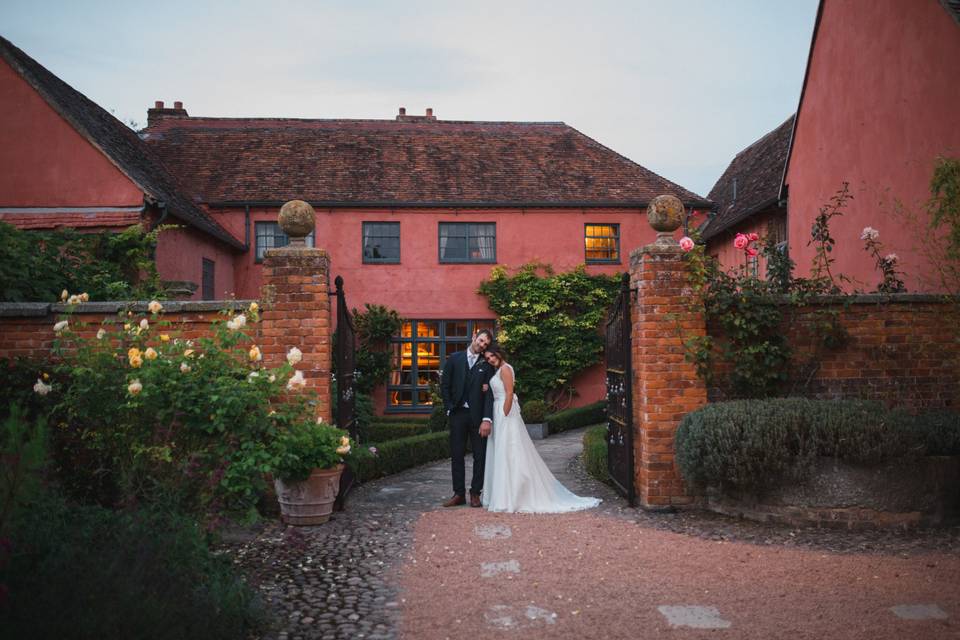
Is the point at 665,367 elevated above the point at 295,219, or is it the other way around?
the point at 295,219

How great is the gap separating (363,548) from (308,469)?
87 cm

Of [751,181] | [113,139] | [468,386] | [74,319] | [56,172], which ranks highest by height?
[113,139]

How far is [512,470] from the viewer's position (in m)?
7.54

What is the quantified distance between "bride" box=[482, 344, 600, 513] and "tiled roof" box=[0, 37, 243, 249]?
363 inches

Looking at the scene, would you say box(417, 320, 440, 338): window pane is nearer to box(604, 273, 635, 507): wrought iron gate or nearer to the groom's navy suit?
box(604, 273, 635, 507): wrought iron gate

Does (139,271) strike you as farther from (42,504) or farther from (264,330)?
(42,504)

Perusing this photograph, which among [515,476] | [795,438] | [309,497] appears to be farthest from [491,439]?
[795,438]

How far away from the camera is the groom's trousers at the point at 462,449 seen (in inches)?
301

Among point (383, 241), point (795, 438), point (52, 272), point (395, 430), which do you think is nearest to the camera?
point (795, 438)

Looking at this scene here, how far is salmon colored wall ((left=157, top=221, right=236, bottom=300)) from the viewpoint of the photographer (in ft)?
48.2

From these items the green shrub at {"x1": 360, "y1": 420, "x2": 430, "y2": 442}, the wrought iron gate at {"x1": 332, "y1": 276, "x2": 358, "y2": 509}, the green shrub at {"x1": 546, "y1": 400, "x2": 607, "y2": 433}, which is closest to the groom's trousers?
the wrought iron gate at {"x1": 332, "y1": 276, "x2": 358, "y2": 509}

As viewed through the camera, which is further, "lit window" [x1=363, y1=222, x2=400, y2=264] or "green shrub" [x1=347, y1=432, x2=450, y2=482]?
"lit window" [x1=363, y1=222, x2=400, y2=264]

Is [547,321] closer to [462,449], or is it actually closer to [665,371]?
[462,449]

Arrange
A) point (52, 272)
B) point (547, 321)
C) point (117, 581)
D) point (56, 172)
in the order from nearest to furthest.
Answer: point (117, 581), point (52, 272), point (56, 172), point (547, 321)
